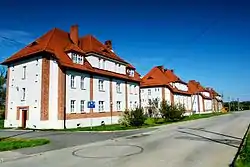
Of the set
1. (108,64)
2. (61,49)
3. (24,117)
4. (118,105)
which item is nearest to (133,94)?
(118,105)

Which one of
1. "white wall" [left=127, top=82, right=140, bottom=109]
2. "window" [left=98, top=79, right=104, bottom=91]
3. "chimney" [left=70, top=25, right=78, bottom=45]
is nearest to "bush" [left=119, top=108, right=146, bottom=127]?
"window" [left=98, top=79, right=104, bottom=91]

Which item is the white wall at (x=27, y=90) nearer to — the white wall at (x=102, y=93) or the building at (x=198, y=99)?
the white wall at (x=102, y=93)

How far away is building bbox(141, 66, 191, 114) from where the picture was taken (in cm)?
5564

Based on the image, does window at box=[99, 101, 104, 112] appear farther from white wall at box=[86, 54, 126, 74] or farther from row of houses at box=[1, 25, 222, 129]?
white wall at box=[86, 54, 126, 74]

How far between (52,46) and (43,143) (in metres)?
17.0

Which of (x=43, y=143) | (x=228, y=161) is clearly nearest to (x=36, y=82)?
(x=43, y=143)

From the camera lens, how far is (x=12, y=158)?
1080cm

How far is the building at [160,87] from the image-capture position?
5564cm

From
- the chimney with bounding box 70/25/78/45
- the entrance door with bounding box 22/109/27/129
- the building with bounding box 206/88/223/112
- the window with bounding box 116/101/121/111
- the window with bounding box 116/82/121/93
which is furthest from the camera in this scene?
the building with bounding box 206/88/223/112

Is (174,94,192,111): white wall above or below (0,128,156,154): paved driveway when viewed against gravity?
above

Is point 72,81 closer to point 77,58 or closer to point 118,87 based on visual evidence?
point 77,58

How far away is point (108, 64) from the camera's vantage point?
121 feet

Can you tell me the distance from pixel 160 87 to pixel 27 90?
32501mm

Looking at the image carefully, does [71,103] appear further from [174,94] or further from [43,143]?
[174,94]
